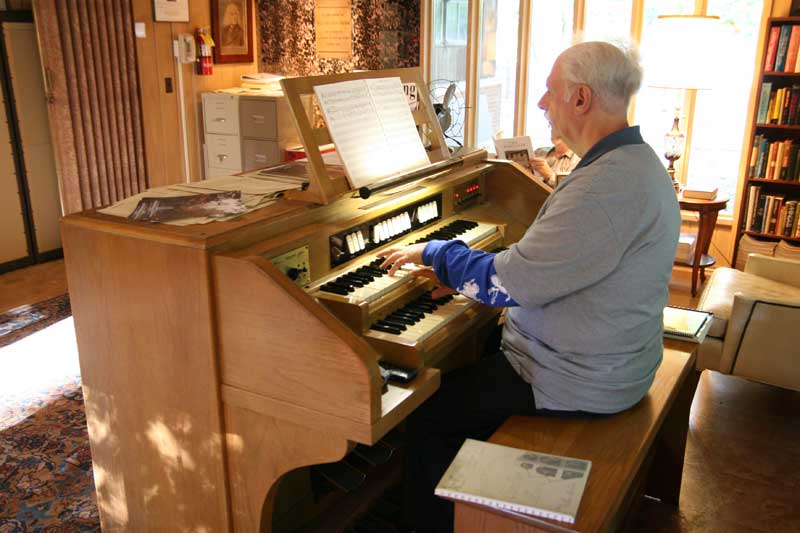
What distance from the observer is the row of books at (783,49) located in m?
4.14

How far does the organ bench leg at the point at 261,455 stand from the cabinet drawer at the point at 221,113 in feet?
12.9

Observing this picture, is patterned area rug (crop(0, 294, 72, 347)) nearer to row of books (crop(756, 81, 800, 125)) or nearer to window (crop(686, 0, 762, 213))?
window (crop(686, 0, 762, 213))

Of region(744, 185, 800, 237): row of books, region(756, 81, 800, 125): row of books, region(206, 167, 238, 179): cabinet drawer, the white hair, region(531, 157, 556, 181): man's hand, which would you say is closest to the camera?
the white hair

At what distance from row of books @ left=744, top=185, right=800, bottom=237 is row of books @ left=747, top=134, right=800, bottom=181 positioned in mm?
109

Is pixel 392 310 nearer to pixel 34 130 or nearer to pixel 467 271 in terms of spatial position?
pixel 467 271

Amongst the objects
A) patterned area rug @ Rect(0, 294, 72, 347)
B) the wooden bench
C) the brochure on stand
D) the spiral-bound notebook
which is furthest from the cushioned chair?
patterned area rug @ Rect(0, 294, 72, 347)

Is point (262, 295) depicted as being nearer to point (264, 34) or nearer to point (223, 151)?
point (223, 151)

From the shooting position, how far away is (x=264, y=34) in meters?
5.94

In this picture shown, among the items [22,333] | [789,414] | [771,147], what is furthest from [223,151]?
[789,414]

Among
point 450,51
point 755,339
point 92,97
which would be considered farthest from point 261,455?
point 450,51

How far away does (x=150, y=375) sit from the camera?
1.75 metres

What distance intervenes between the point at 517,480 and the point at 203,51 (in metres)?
4.67

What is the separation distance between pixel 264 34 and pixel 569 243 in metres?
4.98

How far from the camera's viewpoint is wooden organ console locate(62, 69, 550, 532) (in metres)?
1.51
